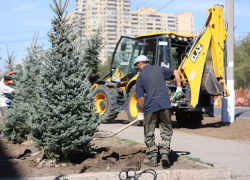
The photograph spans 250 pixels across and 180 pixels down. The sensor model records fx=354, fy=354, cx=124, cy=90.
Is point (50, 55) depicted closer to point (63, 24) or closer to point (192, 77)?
point (63, 24)

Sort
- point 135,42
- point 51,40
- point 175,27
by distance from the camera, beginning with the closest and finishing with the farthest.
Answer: point 51,40 → point 135,42 → point 175,27

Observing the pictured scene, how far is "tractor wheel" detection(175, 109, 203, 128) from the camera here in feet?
43.2

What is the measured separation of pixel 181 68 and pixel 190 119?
2429mm

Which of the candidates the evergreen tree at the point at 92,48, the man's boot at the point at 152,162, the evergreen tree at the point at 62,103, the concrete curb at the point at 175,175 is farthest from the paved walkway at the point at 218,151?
the evergreen tree at the point at 92,48

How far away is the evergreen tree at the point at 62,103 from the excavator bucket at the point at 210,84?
20.8ft

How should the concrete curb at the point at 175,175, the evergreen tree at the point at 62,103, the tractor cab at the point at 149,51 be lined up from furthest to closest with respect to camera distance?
the tractor cab at the point at 149,51, the evergreen tree at the point at 62,103, the concrete curb at the point at 175,175

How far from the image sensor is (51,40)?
592cm

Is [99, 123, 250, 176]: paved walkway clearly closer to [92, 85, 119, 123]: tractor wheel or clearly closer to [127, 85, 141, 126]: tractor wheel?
[127, 85, 141, 126]: tractor wheel

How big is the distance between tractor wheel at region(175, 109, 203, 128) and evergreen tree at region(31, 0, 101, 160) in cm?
789

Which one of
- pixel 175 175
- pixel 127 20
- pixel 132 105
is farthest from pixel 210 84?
pixel 127 20

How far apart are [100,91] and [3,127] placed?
5.81 m

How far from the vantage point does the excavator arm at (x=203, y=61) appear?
1144 cm

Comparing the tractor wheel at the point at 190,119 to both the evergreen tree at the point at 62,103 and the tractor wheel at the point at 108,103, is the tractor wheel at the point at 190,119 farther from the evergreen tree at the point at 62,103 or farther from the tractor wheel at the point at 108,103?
the evergreen tree at the point at 62,103

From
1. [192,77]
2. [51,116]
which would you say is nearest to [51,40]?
[51,116]
